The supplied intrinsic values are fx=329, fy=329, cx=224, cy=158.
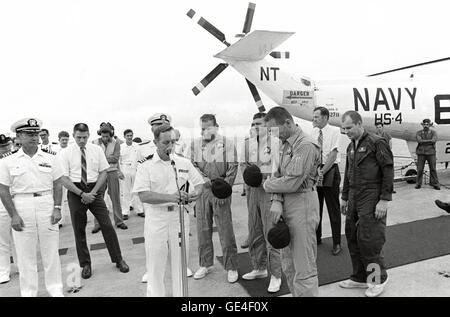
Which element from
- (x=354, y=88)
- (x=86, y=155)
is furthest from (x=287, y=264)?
(x=354, y=88)

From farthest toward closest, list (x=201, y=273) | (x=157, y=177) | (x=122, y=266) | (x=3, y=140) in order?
(x=3, y=140) < (x=122, y=266) < (x=201, y=273) < (x=157, y=177)

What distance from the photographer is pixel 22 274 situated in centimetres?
297

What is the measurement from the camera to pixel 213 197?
3.48 meters

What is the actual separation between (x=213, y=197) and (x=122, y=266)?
1383 mm

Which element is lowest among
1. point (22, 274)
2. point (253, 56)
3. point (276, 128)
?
point (22, 274)

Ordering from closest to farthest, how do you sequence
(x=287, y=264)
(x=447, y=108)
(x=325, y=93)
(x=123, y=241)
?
(x=287, y=264) < (x=123, y=241) < (x=325, y=93) < (x=447, y=108)

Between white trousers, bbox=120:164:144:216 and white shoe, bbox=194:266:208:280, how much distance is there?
312 cm

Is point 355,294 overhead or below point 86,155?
below

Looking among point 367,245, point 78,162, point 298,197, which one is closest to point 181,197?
point 298,197

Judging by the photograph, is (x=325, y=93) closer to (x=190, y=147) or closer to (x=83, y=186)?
(x=190, y=147)

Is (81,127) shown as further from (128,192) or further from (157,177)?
(128,192)

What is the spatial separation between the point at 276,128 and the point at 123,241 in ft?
10.9

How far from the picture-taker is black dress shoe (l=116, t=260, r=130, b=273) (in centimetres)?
378

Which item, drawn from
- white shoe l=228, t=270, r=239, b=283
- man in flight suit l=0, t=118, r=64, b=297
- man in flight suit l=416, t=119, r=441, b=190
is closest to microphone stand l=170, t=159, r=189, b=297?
white shoe l=228, t=270, r=239, b=283
